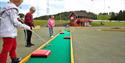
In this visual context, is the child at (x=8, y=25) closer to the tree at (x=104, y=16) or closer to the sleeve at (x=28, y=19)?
the sleeve at (x=28, y=19)

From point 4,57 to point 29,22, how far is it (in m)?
6.85

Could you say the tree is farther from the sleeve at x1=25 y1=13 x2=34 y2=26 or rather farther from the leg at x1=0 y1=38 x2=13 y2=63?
the leg at x1=0 y1=38 x2=13 y2=63

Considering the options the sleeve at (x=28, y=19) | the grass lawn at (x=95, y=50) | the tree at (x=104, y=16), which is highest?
the sleeve at (x=28, y=19)

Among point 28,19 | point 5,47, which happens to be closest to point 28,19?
point 28,19

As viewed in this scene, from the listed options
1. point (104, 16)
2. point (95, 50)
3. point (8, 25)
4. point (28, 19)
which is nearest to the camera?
point (8, 25)

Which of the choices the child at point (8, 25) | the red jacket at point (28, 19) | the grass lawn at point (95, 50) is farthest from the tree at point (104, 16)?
the child at point (8, 25)

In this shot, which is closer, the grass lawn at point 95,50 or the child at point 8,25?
the child at point 8,25

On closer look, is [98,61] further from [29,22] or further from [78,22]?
[78,22]

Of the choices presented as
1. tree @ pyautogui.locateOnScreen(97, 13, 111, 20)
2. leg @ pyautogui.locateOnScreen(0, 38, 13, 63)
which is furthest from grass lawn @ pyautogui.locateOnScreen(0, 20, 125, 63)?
tree @ pyautogui.locateOnScreen(97, 13, 111, 20)

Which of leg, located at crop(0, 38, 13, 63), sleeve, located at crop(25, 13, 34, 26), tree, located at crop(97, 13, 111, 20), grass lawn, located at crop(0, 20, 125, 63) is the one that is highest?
sleeve, located at crop(25, 13, 34, 26)

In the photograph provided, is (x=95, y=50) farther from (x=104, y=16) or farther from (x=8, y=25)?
(x=104, y=16)

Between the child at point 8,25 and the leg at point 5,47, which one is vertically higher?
the child at point 8,25

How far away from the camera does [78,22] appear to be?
3083 inches

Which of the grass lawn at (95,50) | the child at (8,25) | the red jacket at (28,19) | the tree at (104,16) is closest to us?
the child at (8,25)
